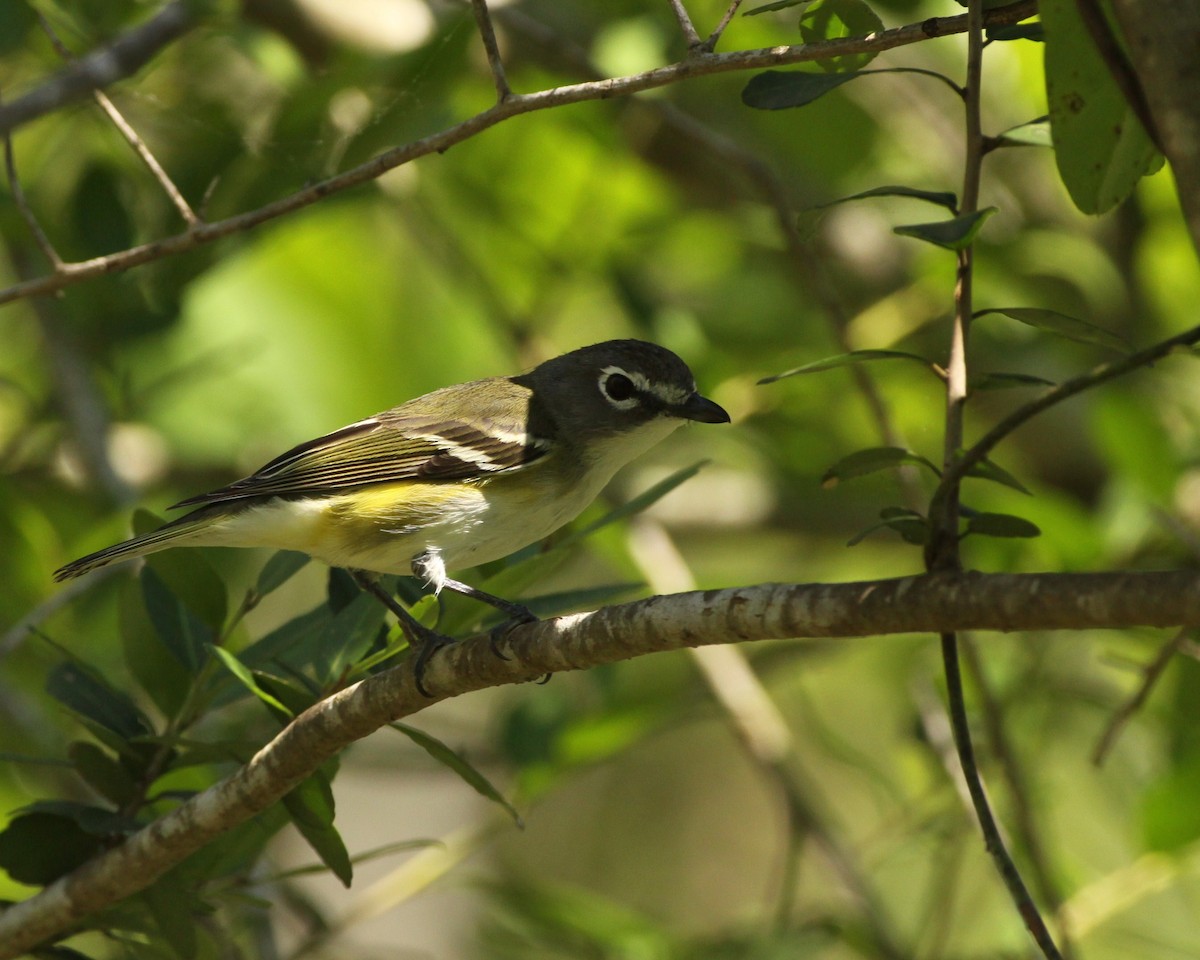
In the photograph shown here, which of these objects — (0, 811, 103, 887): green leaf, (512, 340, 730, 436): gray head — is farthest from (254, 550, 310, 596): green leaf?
(512, 340, 730, 436): gray head

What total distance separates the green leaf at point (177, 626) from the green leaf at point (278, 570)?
0.16 m

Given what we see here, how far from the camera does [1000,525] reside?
176 cm

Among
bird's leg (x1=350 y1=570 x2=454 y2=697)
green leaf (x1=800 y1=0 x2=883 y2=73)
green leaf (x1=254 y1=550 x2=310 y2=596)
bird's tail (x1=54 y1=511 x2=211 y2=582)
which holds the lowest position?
bird's leg (x1=350 y1=570 x2=454 y2=697)

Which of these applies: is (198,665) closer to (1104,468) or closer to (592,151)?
(592,151)

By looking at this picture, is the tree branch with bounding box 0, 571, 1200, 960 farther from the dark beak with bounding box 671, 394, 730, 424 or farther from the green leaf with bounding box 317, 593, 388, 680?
the dark beak with bounding box 671, 394, 730, 424

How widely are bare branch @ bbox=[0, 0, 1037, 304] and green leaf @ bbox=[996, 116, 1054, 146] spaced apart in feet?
0.50

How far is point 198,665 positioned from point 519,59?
9.79ft

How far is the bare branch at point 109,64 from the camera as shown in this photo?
9.16 feet

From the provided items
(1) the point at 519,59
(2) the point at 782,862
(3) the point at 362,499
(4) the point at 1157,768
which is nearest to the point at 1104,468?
(4) the point at 1157,768

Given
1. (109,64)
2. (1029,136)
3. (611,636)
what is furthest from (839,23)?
(109,64)

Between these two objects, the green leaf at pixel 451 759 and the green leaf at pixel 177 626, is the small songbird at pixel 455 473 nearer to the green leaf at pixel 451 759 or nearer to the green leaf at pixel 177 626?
the green leaf at pixel 177 626

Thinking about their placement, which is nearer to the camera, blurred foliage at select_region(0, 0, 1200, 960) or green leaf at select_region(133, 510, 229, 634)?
green leaf at select_region(133, 510, 229, 634)

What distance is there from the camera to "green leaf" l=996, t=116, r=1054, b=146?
1.84 m

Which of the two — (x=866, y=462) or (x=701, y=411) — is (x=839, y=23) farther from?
(x=701, y=411)
